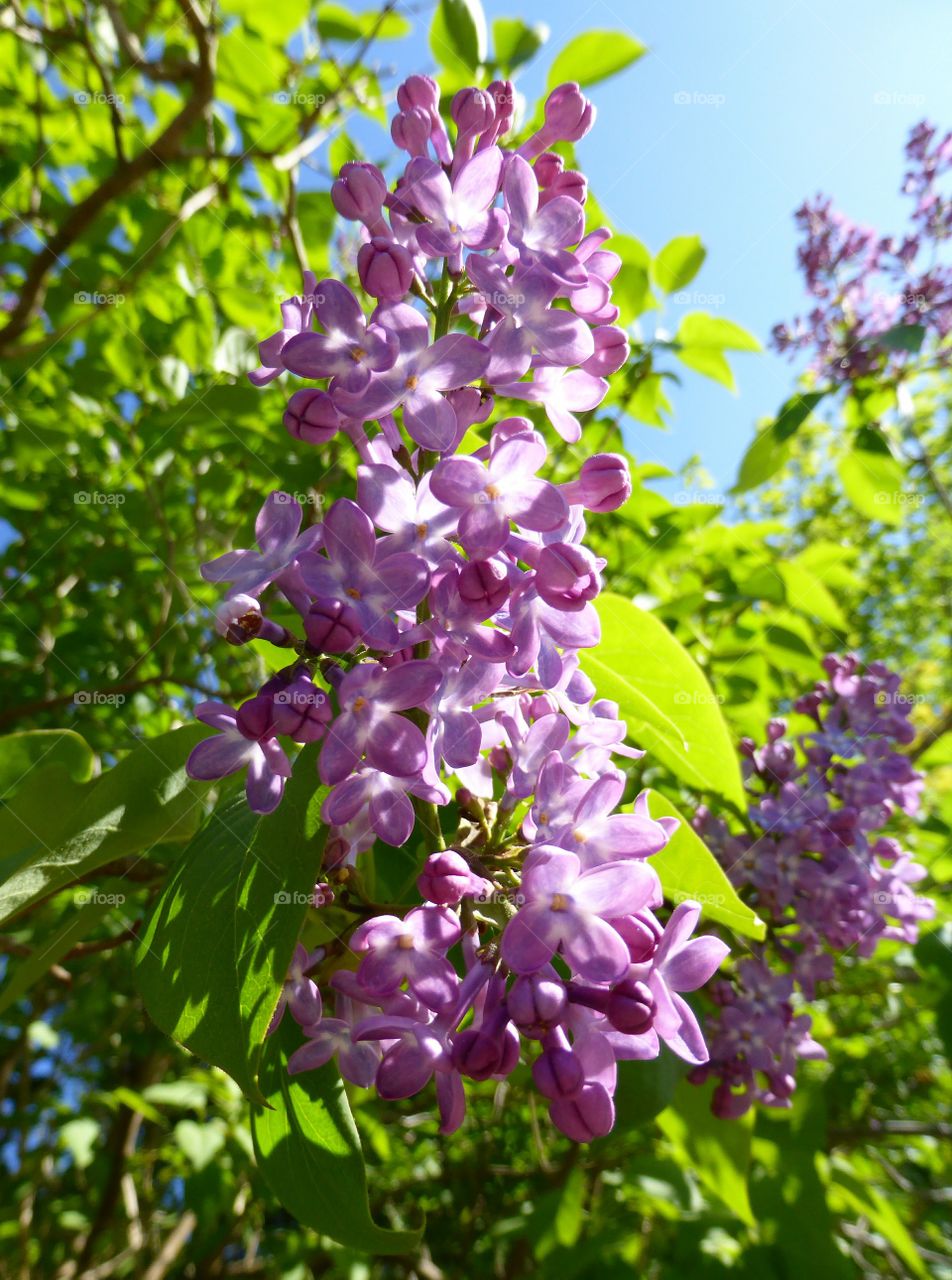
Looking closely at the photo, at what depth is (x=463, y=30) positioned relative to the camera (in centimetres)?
158

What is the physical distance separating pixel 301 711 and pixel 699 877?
1.63ft

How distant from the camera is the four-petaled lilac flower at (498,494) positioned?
771 mm

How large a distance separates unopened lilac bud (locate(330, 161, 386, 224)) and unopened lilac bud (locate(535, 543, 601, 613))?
0.46 metres

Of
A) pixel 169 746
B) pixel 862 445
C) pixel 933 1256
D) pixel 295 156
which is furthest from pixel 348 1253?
pixel 295 156

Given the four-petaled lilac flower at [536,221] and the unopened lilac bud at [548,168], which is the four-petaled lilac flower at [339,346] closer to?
the four-petaled lilac flower at [536,221]

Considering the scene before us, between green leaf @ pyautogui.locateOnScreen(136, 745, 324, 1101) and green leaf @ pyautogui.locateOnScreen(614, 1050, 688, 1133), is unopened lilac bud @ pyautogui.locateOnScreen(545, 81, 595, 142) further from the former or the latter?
green leaf @ pyautogui.locateOnScreen(614, 1050, 688, 1133)

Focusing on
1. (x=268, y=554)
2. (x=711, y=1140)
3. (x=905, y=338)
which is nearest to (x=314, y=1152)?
(x=268, y=554)

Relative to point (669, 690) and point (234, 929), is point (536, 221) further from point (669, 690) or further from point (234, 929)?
point (234, 929)

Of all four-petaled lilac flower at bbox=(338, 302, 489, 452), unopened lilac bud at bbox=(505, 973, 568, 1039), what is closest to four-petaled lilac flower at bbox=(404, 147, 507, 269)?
four-petaled lilac flower at bbox=(338, 302, 489, 452)

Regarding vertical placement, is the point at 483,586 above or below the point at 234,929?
above

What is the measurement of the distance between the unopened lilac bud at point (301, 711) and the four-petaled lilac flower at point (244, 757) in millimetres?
18

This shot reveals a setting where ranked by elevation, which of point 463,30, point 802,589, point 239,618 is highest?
point 463,30

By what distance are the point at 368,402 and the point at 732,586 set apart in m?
1.53

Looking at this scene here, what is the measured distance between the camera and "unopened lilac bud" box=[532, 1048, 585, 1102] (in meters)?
0.75
